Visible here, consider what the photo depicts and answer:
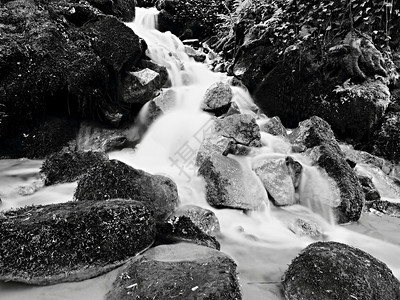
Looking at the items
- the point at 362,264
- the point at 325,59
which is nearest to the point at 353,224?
the point at 362,264

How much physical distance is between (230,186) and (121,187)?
1.94 m

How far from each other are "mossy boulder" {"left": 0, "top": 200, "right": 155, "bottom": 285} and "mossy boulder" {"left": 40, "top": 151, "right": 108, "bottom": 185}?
213 cm


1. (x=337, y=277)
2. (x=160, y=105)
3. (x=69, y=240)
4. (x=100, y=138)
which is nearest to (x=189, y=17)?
(x=160, y=105)

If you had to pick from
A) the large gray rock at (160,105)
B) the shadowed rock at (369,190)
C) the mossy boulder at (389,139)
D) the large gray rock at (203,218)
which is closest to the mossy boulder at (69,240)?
the large gray rock at (203,218)

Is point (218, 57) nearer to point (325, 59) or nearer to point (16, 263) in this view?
point (325, 59)

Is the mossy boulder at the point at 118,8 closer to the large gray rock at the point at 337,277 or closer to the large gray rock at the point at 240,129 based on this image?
the large gray rock at the point at 240,129

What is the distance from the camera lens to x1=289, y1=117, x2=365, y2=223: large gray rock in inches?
188

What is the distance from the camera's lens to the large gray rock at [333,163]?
4773 millimetres

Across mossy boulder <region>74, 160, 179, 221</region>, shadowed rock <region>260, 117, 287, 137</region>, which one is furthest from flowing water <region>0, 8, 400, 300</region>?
mossy boulder <region>74, 160, 179, 221</region>

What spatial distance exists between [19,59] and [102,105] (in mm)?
1872

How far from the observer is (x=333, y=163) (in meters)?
5.29

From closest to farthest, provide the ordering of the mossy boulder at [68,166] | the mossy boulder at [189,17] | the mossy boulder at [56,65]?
1. the mossy boulder at [68,166]
2. the mossy boulder at [56,65]
3. the mossy boulder at [189,17]

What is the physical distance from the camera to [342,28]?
8.41 m

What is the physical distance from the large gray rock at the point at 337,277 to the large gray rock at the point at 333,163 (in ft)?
7.00
